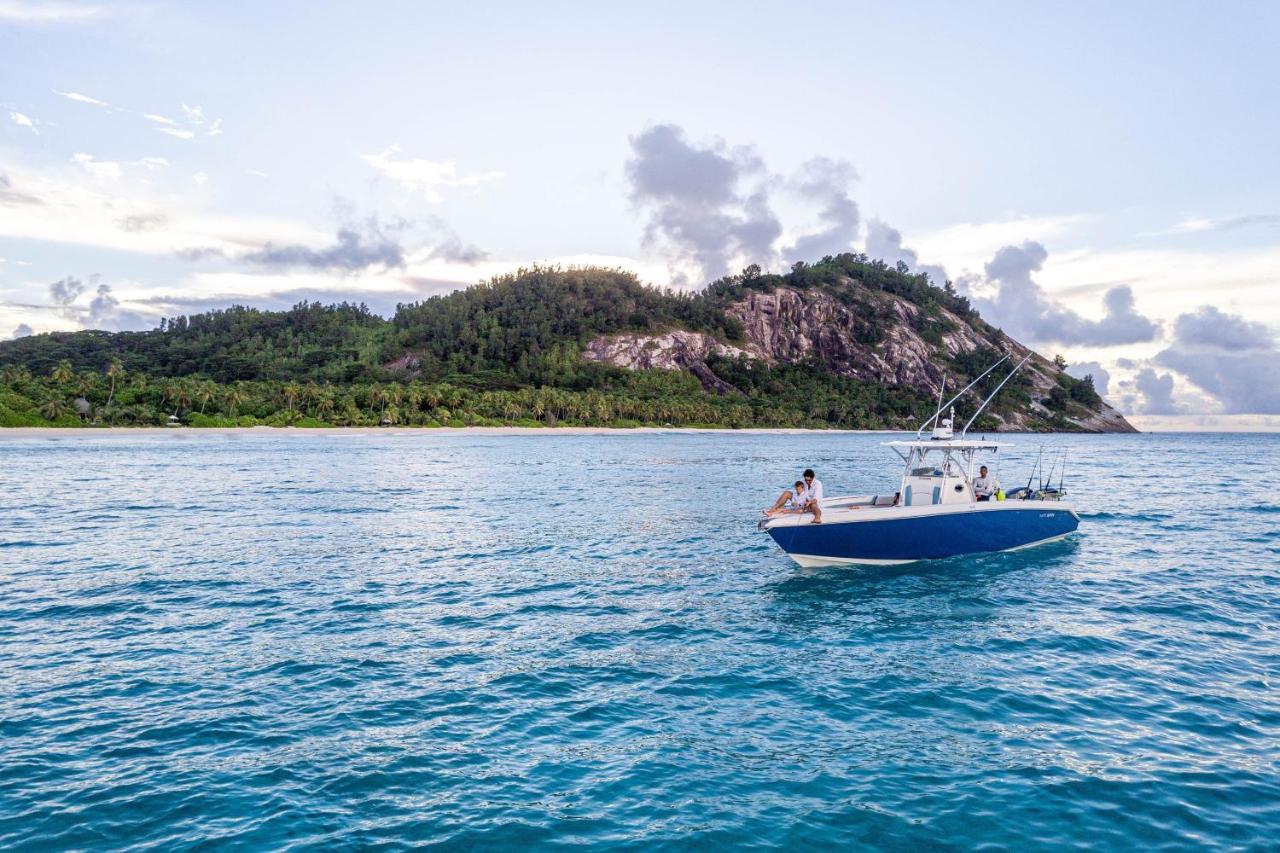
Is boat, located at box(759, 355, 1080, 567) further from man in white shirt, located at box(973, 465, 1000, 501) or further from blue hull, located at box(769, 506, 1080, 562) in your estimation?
man in white shirt, located at box(973, 465, 1000, 501)

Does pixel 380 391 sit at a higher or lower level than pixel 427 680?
higher

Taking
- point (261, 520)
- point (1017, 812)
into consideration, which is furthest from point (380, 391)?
point (1017, 812)

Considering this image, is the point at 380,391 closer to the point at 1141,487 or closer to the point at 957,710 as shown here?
the point at 1141,487

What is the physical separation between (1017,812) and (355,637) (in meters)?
13.8

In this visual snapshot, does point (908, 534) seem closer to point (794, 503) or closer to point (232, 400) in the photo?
point (794, 503)

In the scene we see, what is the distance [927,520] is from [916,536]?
0.67 metres

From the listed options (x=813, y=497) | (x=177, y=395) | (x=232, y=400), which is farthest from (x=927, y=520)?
(x=232, y=400)

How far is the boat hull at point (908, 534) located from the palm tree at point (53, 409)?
129866 millimetres

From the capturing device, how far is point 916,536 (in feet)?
83.4

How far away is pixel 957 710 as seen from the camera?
13.5m

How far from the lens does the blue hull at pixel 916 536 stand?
24328mm

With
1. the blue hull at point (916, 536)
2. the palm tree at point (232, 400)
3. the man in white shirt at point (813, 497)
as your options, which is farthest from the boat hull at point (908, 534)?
the palm tree at point (232, 400)

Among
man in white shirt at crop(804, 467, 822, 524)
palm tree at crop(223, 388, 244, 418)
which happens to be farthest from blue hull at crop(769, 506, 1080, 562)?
palm tree at crop(223, 388, 244, 418)

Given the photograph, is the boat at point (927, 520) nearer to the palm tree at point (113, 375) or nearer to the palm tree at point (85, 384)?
the palm tree at point (113, 375)
